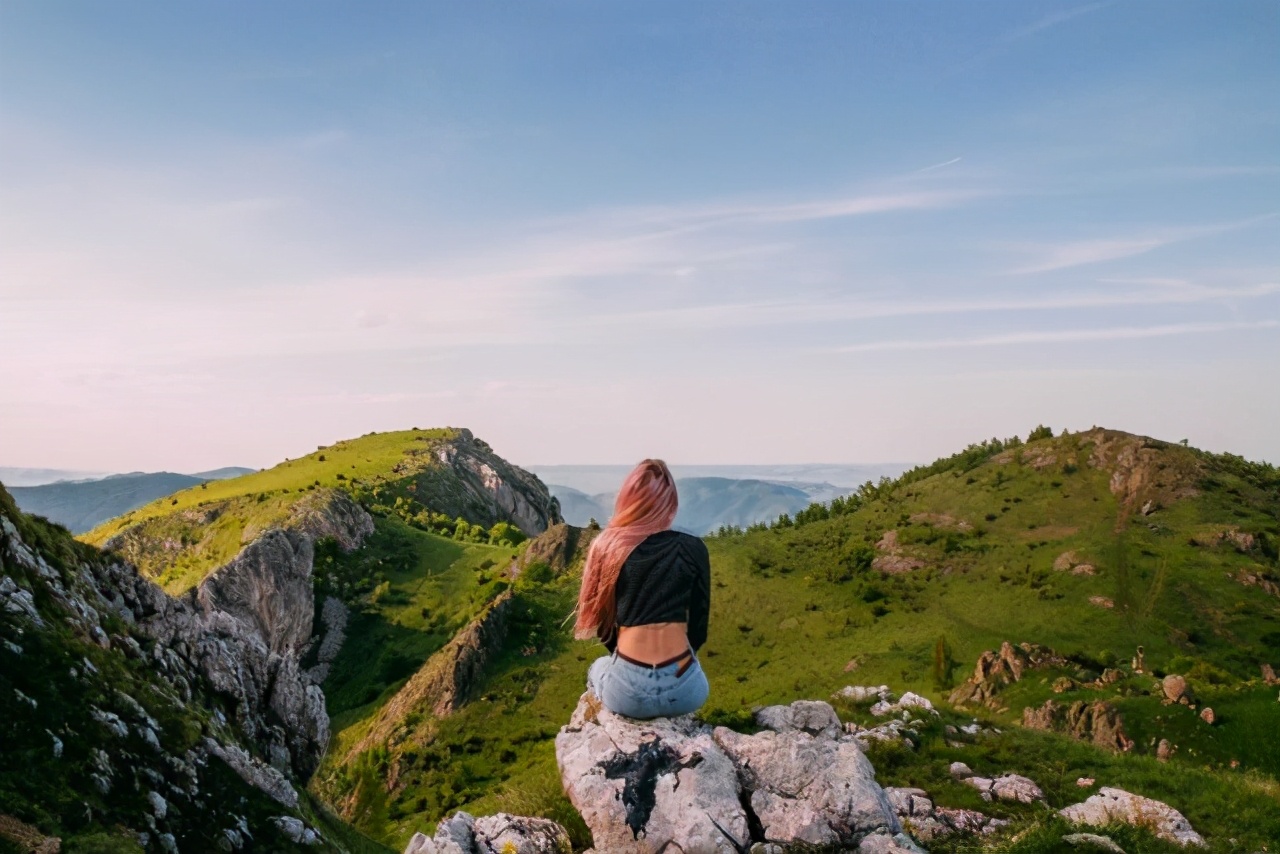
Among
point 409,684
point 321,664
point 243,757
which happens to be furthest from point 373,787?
point 321,664

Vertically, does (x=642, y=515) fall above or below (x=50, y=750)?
above

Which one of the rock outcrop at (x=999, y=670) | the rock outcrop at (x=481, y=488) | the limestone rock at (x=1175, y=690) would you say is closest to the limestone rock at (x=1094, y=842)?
the limestone rock at (x=1175, y=690)

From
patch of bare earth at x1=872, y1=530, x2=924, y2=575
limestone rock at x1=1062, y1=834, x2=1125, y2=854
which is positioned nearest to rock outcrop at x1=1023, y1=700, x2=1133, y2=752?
limestone rock at x1=1062, y1=834, x2=1125, y2=854

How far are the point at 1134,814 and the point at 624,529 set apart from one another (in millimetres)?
10825

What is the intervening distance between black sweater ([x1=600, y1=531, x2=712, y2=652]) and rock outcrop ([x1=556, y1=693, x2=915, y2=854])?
2.48 metres

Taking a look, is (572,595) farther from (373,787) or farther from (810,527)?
(373,787)

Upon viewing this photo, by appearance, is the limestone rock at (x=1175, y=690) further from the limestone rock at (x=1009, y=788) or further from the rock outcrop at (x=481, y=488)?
the rock outcrop at (x=481, y=488)

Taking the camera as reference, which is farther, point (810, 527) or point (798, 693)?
point (810, 527)

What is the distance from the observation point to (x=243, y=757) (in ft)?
41.4

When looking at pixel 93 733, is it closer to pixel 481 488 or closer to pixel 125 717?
→ pixel 125 717

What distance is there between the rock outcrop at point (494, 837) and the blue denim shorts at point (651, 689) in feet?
9.14

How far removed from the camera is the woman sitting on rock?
39.6 feet

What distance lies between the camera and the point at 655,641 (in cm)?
1219

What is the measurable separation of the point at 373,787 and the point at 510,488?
105077 mm
